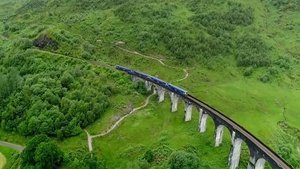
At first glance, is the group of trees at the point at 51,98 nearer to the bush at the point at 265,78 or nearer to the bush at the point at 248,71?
the bush at the point at 248,71

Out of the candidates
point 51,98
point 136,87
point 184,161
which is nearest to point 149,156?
point 184,161

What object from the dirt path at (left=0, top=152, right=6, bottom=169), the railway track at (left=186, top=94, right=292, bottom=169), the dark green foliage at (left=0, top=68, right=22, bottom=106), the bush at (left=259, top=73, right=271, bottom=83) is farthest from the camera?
the bush at (left=259, top=73, right=271, bottom=83)

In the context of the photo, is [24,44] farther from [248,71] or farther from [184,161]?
[184,161]

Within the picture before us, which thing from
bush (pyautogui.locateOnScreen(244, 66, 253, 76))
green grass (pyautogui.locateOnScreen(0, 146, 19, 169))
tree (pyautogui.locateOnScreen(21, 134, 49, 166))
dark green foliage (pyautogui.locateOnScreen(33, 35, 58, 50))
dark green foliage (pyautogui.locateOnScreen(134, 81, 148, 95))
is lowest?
bush (pyautogui.locateOnScreen(244, 66, 253, 76))

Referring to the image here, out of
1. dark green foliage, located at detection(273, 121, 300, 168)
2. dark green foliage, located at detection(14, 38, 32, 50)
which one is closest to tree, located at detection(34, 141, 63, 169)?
dark green foliage, located at detection(273, 121, 300, 168)

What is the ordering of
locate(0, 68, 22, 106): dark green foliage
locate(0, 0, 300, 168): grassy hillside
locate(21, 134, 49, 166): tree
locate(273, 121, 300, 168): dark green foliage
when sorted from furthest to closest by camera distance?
locate(0, 68, 22, 106): dark green foliage < locate(0, 0, 300, 168): grassy hillside < locate(273, 121, 300, 168): dark green foliage < locate(21, 134, 49, 166): tree

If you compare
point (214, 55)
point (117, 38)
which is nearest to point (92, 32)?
point (117, 38)

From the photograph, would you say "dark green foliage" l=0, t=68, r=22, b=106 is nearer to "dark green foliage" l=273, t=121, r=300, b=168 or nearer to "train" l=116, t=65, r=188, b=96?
"train" l=116, t=65, r=188, b=96
